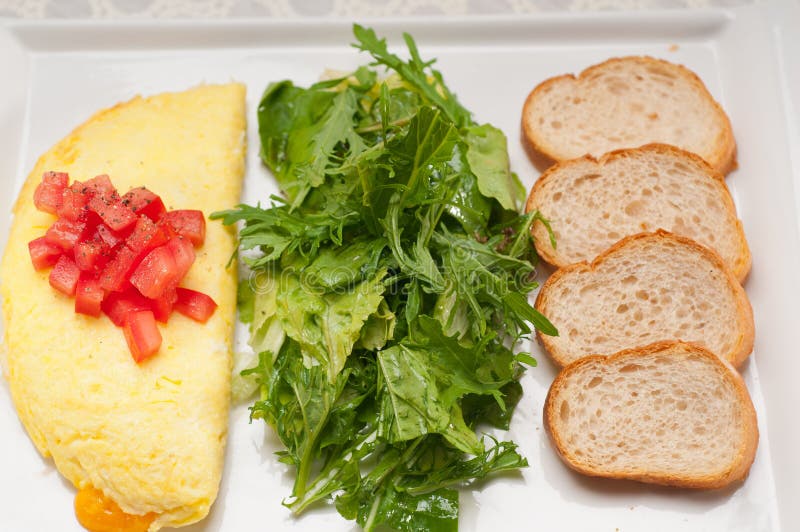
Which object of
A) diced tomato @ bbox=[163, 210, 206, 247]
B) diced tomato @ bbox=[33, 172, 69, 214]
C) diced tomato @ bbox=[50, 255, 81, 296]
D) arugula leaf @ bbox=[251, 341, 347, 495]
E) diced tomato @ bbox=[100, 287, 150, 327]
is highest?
diced tomato @ bbox=[33, 172, 69, 214]

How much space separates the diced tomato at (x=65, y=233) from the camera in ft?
9.42

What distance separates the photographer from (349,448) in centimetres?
285

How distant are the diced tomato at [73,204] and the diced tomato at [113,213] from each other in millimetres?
47

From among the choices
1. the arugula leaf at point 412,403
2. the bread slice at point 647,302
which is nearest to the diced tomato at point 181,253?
the arugula leaf at point 412,403

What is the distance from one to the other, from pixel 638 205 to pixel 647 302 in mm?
447

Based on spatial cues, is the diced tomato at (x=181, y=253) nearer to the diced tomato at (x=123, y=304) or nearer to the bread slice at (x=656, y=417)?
the diced tomato at (x=123, y=304)

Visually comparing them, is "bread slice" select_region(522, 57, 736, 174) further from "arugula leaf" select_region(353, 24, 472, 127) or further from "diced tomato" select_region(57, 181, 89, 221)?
"diced tomato" select_region(57, 181, 89, 221)

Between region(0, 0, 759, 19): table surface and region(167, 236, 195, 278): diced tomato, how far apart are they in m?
1.57

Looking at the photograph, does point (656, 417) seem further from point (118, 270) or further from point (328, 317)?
point (118, 270)

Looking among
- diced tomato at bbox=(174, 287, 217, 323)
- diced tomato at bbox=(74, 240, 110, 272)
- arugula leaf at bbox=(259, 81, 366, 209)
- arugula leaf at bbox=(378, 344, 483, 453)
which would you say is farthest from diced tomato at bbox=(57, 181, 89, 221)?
arugula leaf at bbox=(378, 344, 483, 453)

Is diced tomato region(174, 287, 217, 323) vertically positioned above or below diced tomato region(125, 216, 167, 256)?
below

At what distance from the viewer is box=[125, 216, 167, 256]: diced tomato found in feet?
9.19

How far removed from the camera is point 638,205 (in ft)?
10.7

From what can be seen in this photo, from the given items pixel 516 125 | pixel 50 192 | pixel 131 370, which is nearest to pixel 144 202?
pixel 50 192
